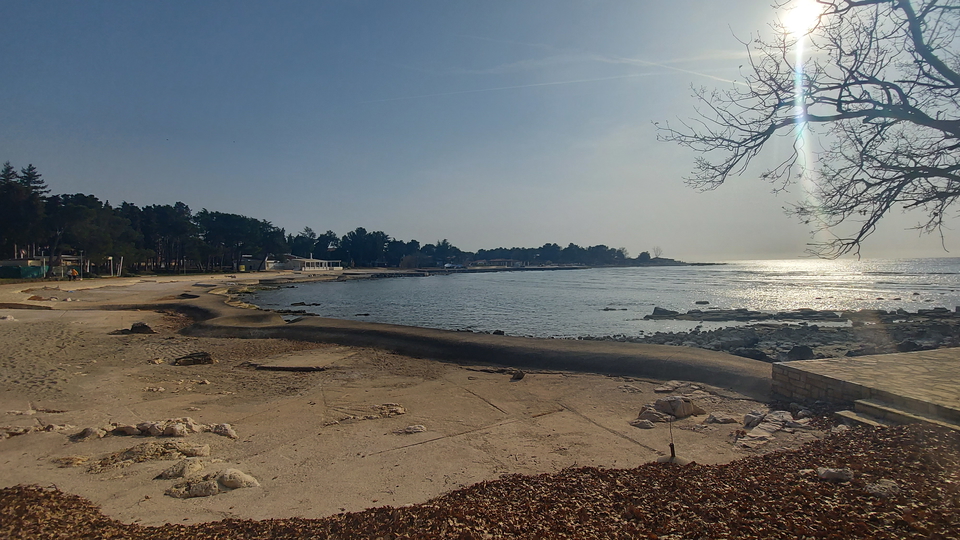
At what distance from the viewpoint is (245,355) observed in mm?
13961

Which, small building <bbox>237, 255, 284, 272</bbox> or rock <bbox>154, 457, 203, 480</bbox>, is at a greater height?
small building <bbox>237, 255, 284, 272</bbox>

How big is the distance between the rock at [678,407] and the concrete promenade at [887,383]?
5.41 ft

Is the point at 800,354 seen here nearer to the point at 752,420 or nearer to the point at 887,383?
the point at 887,383

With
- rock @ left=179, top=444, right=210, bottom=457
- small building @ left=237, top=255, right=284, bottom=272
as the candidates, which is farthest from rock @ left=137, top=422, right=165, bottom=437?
small building @ left=237, top=255, right=284, bottom=272

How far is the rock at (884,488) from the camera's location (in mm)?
3889

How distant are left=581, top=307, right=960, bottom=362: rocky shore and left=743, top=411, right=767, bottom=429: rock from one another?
24.4 feet

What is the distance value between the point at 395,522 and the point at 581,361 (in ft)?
28.2

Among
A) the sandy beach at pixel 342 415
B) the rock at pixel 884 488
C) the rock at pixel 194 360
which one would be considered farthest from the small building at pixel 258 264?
the rock at pixel 884 488

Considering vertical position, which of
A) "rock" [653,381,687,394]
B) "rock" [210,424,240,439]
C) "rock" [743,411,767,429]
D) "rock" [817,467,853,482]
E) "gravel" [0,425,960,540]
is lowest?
"rock" [210,424,240,439]

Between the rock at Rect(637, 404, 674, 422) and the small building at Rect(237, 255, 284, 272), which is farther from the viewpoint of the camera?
the small building at Rect(237, 255, 284, 272)

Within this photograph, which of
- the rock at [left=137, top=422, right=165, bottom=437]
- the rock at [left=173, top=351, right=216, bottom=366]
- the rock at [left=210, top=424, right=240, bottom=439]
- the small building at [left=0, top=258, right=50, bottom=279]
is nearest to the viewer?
the rock at [left=137, top=422, right=165, bottom=437]

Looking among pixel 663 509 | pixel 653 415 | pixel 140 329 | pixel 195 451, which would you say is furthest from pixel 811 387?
pixel 140 329

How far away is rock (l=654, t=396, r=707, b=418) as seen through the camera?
24.4 ft

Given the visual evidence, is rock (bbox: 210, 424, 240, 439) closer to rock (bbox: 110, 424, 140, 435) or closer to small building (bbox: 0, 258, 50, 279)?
rock (bbox: 110, 424, 140, 435)
